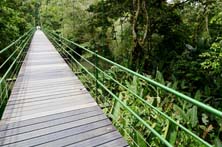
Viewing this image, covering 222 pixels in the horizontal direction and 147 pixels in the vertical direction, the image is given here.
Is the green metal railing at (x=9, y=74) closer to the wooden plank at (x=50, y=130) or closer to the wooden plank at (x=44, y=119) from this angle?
the wooden plank at (x=44, y=119)

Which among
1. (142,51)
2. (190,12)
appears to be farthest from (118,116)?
(190,12)

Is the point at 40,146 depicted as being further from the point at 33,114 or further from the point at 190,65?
the point at 190,65

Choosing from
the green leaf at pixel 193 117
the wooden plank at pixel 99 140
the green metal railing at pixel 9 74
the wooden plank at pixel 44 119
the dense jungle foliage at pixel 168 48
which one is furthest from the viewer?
the dense jungle foliage at pixel 168 48

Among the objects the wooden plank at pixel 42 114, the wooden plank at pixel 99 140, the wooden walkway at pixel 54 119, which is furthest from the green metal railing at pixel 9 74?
the wooden plank at pixel 99 140

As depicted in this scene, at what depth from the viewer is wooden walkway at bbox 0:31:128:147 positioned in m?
2.92

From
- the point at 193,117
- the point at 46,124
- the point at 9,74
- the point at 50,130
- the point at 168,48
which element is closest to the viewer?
the point at 50,130

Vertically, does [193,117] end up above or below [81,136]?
below

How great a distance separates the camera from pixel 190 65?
27.3 ft

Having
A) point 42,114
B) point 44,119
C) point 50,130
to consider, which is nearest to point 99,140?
point 50,130

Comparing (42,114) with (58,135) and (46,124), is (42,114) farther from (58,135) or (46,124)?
(58,135)

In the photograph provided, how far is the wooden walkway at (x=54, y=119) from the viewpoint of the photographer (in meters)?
2.92

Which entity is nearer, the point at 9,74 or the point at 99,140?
the point at 99,140

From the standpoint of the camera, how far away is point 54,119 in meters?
3.51

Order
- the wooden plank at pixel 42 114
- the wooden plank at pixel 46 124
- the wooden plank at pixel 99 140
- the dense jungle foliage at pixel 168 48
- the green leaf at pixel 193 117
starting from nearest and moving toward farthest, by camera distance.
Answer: the wooden plank at pixel 99 140 → the wooden plank at pixel 46 124 → the wooden plank at pixel 42 114 → the green leaf at pixel 193 117 → the dense jungle foliage at pixel 168 48
